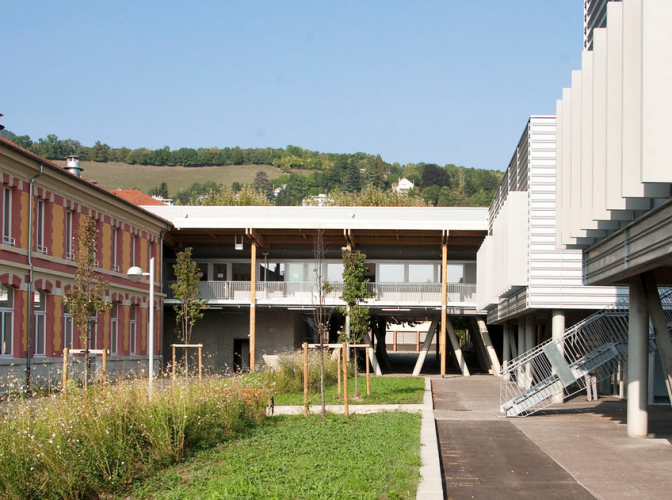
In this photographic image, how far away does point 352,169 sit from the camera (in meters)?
164

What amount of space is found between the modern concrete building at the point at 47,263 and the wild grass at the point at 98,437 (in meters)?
8.70

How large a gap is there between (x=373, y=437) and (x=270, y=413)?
12.7 ft

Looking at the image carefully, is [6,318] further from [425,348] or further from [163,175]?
[163,175]

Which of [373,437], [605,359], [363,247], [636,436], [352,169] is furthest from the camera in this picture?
[352,169]

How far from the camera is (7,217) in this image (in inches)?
891

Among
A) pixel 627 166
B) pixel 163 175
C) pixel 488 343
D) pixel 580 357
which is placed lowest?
pixel 488 343

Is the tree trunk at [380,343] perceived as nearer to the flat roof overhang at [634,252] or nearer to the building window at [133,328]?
the building window at [133,328]

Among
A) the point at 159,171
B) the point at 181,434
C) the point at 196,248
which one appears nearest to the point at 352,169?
the point at 159,171

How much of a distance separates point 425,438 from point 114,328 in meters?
21.2

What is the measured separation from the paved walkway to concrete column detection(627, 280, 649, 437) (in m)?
0.36

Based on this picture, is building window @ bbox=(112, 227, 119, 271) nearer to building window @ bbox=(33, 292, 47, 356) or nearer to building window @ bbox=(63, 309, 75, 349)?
building window @ bbox=(63, 309, 75, 349)

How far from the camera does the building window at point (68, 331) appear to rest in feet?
85.9

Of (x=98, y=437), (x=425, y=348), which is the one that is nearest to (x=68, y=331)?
(x=425, y=348)

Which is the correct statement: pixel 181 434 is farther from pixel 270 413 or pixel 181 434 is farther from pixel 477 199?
pixel 477 199
